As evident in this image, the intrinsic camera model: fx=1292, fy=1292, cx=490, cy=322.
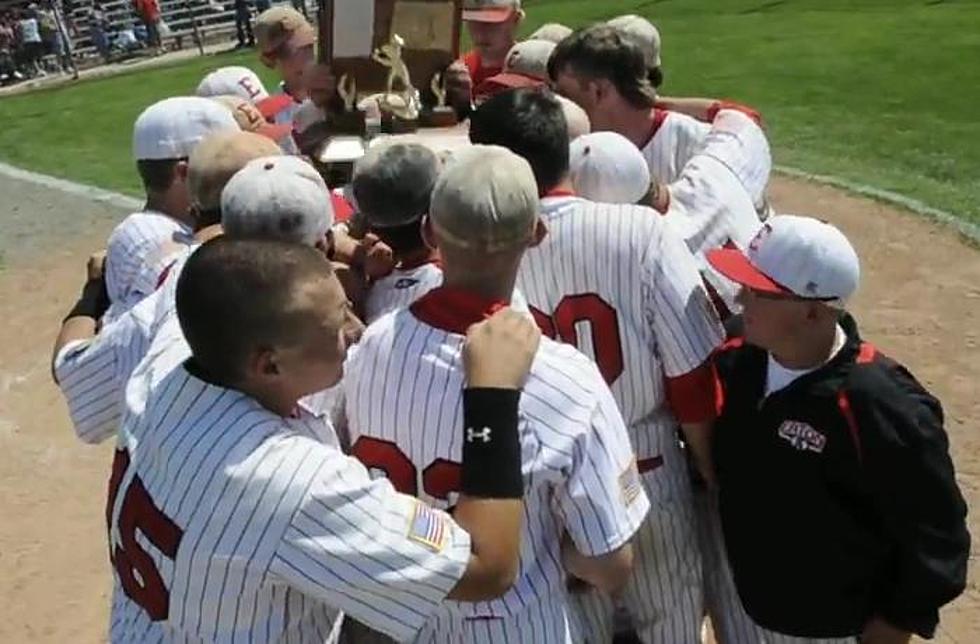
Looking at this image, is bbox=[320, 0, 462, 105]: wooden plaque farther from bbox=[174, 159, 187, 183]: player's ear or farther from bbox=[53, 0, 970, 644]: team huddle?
bbox=[174, 159, 187, 183]: player's ear

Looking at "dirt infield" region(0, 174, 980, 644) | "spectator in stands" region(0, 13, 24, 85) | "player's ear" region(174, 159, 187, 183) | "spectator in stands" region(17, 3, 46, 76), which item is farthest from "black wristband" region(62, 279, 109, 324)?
"spectator in stands" region(17, 3, 46, 76)

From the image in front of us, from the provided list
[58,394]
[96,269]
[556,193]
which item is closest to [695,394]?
[556,193]

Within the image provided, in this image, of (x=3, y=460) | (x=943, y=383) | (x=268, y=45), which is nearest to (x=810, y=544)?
(x=943, y=383)

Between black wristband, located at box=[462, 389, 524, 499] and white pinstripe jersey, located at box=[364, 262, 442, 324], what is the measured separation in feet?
2.28

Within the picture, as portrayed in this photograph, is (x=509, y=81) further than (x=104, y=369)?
Yes

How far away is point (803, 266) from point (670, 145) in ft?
5.23

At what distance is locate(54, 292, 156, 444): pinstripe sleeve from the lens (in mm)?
3455

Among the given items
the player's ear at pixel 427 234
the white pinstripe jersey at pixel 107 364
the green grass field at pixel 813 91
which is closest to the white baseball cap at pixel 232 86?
the white pinstripe jersey at pixel 107 364

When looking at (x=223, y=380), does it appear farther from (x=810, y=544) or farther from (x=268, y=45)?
(x=268, y=45)

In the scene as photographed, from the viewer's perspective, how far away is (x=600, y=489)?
2.87 m

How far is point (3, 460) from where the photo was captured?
7.22 m

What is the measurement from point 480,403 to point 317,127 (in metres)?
3.49

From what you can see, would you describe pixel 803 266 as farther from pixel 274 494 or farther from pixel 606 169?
pixel 274 494

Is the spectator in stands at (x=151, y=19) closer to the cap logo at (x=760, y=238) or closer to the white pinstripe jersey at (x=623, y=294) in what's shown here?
the white pinstripe jersey at (x=623, y=294)
